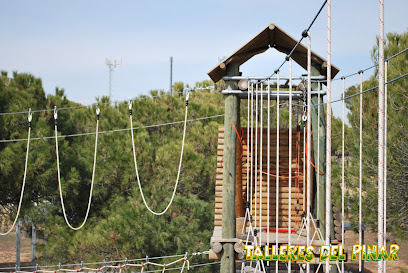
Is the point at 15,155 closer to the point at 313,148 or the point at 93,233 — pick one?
the point at 93,233

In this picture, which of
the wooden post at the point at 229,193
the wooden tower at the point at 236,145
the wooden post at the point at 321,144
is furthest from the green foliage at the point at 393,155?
the wooden post at the point at 229,193

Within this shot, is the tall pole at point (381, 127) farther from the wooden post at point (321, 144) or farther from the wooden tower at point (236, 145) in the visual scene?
the wooden post at point (321, 144)

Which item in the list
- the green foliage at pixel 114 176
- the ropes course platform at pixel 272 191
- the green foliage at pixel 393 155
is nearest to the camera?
the ropes course platform at pixel 272 191

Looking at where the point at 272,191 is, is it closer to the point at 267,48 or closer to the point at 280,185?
the point at 280,185

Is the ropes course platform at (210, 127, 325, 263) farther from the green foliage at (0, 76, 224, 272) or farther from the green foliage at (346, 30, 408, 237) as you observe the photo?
the green foliage at (0, 76, 224, 272)

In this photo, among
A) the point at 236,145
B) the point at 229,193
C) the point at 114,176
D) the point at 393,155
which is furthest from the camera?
the point at 114,176

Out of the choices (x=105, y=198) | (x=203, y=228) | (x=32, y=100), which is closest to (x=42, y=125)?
(x=32, y=100)

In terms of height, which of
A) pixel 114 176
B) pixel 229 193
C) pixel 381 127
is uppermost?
pixel 381 127

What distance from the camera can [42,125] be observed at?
9523 mm

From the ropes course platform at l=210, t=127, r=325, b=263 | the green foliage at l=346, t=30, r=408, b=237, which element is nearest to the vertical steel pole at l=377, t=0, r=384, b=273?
the ropes course platform at l=210, t=127, r=325, b=263

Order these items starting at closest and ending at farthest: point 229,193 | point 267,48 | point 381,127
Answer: point 381,127 < point 229,193 < point 267,48

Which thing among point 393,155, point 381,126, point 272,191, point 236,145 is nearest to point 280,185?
point 272,191

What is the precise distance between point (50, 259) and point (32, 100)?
9.69 ft

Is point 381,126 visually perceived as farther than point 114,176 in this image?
No
